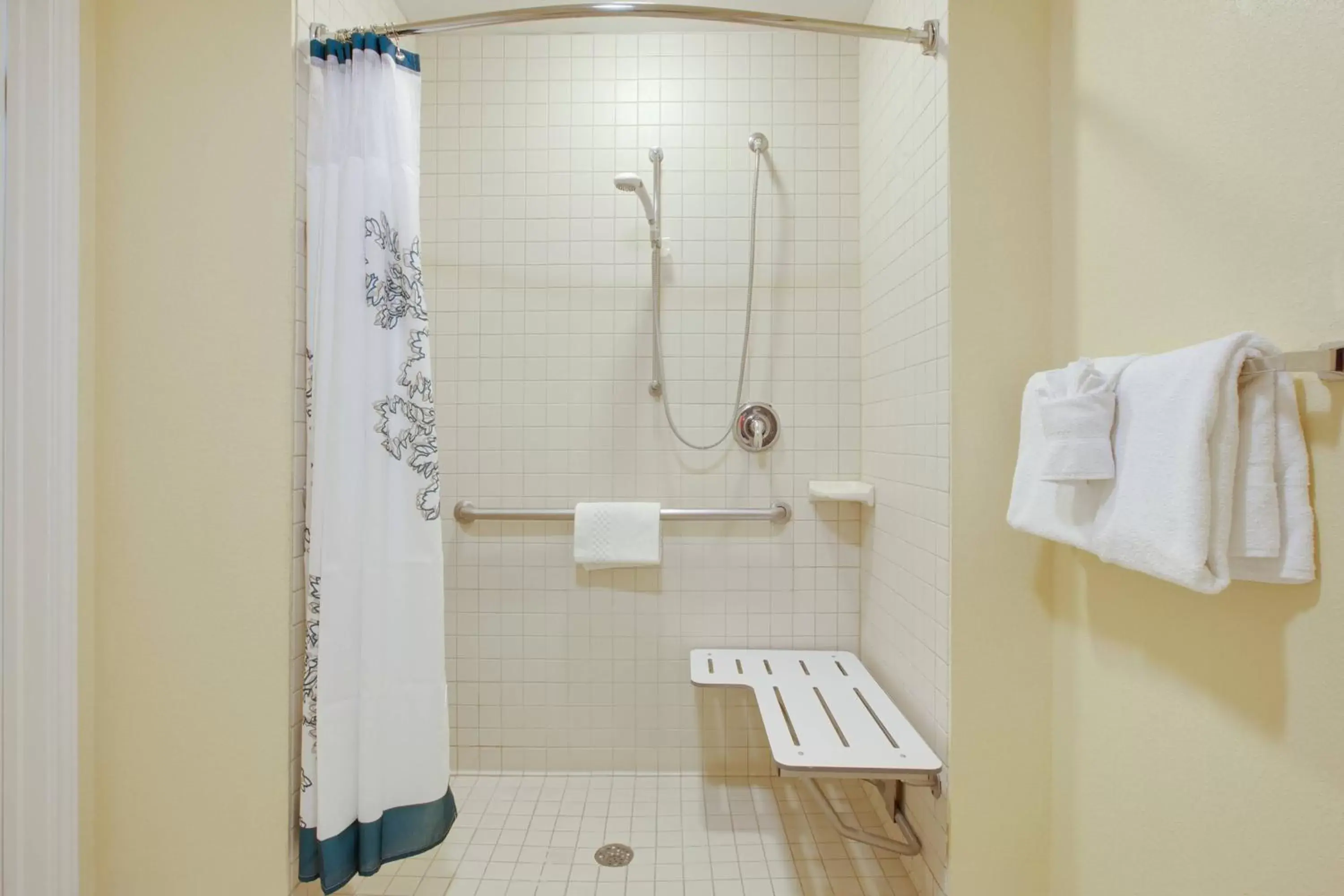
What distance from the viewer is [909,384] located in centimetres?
146

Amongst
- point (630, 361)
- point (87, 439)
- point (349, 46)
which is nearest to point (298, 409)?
point (87, 439)

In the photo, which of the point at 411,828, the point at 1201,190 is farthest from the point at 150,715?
the point at 1201,190

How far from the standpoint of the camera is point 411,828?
1.28 metres

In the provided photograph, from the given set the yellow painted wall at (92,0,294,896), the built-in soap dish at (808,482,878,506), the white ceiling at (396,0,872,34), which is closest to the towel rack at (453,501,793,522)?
the built-in soap dish at (808,482,878,506)

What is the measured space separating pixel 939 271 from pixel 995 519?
1.77 feet

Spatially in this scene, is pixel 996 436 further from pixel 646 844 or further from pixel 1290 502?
pixel 646 844

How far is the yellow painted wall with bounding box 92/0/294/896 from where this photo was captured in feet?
3.99

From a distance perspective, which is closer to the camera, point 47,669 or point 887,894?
point 47,669

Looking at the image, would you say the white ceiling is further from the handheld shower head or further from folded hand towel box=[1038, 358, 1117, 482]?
folded hand towel box=[1038, 358, 1117, 482]

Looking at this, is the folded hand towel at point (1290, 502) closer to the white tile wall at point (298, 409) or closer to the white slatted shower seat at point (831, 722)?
the white slatted shower seat at point (831, 722)

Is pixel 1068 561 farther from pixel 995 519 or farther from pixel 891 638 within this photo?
pixel 891 638

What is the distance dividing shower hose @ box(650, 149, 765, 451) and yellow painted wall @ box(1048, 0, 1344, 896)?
2.53 feet

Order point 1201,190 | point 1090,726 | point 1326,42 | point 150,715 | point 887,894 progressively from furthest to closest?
point 887,894, point 150,715, point 1090,726, point 1201,190, point 1326,42

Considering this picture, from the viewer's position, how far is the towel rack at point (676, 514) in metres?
1.79
